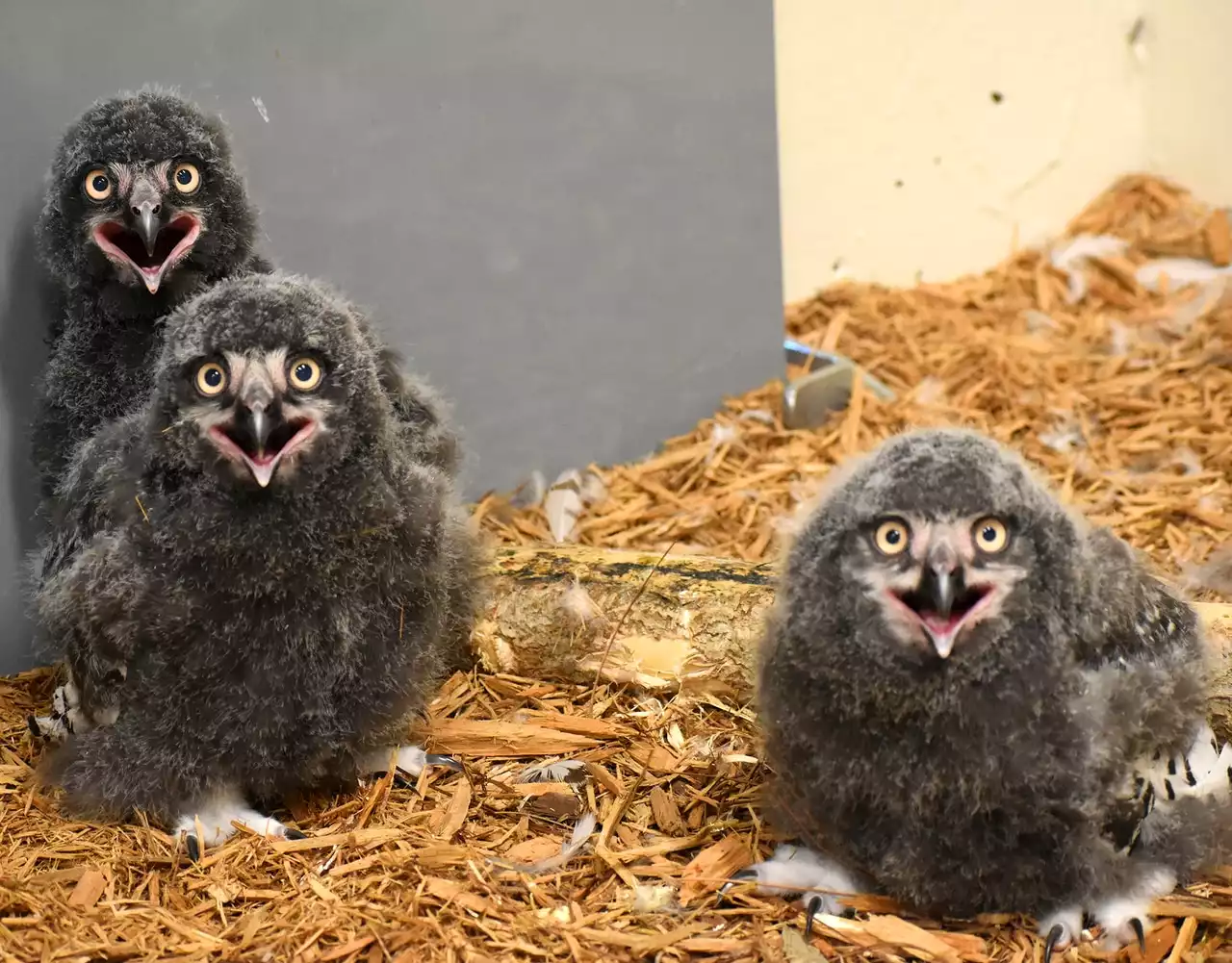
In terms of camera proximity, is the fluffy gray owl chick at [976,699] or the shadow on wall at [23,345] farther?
the shadow on wall at [23,345]

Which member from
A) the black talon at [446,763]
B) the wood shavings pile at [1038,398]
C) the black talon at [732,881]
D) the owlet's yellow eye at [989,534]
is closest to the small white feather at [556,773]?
the black talon at [446,763]

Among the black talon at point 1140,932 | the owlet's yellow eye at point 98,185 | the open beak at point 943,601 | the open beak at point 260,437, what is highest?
the owlet's yellow eye at point 98,185

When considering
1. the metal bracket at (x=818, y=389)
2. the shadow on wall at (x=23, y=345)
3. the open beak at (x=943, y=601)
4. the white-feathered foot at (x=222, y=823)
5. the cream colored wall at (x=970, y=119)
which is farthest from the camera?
the cream colored wall at (x=970, y=119)

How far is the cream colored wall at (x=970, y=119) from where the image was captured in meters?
6.42

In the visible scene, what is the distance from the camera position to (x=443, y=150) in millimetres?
4234

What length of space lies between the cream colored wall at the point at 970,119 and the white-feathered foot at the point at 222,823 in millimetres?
4218

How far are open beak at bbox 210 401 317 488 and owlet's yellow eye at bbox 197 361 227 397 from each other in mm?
73

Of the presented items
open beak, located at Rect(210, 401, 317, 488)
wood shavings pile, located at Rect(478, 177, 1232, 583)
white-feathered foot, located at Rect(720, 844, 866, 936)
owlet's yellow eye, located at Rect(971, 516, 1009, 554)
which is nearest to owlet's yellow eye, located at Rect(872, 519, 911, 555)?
owlet's yellow eye, located at Rect(971, 516, 1009, 554)

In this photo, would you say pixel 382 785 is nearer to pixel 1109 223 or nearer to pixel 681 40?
pixel 681 40

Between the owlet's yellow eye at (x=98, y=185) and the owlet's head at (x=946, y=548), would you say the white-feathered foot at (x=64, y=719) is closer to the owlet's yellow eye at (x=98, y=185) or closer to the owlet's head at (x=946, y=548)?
the owlet's yellow eye at (x=98, y=185)

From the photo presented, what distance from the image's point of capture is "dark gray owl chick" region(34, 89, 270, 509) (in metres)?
3.27

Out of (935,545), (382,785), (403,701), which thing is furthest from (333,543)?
(935,545)

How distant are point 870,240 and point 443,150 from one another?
315 cm

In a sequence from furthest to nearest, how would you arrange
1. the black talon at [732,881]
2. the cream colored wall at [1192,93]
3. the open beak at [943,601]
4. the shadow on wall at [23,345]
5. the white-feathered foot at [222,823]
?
the cream colored wall at [1192,93]
the shadow on wall at [23,345]
the white-feathered foot at [222,823]
the black talon at [732,881]
the open beak at [943,601]
